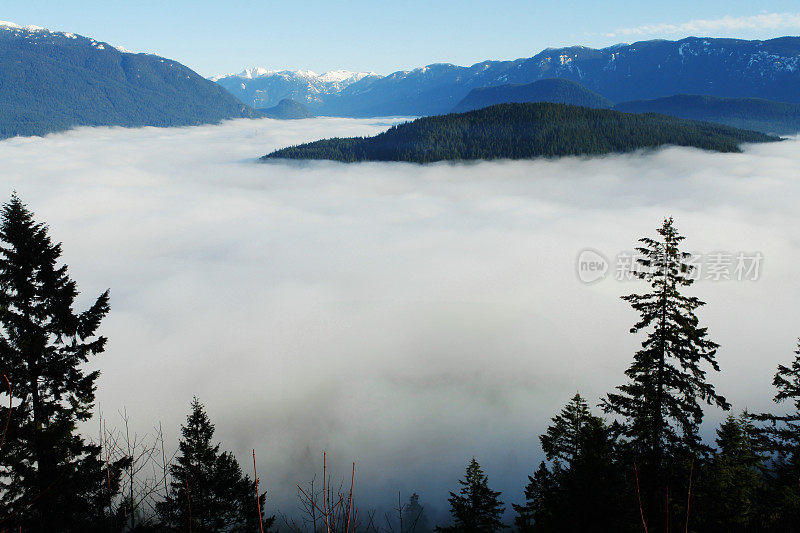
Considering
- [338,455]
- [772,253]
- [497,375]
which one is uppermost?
[772,253]

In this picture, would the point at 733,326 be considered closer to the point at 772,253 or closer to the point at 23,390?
the point at 772,253

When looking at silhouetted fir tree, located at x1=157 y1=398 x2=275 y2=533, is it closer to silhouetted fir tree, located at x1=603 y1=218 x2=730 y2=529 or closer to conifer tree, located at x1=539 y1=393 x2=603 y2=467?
conifer tree, located at x1=539 y1=393 x2=603 y2=467

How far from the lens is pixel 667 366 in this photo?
16078mm

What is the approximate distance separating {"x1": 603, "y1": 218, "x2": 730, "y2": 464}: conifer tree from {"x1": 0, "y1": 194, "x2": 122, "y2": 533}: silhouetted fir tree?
18.6m

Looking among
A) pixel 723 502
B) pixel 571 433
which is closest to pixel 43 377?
pixel 723 502

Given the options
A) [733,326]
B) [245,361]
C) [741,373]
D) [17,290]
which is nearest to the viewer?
[17,290]

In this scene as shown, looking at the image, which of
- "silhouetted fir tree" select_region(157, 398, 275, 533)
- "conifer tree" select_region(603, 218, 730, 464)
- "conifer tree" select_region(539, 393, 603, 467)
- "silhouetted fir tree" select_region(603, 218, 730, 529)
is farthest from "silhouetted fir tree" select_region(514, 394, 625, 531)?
"silhouetted fir tree" select_region(157, 398, 275, 533)

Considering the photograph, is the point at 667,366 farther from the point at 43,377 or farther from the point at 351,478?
the point at 43,377

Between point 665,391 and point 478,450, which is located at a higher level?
point 665,391

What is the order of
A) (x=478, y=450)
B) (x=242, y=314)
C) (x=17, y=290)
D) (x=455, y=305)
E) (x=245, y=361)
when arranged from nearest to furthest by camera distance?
(x=17, y=290) < (x=478, y=450) < (x=245, y=361) < (x=242, y=314) < (x=455, y=305)

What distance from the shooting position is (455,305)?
189 m

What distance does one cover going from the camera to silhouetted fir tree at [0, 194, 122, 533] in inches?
516

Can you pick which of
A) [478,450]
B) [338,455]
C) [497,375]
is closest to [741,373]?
[497,375]

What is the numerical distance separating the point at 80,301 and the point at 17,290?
198529mm
